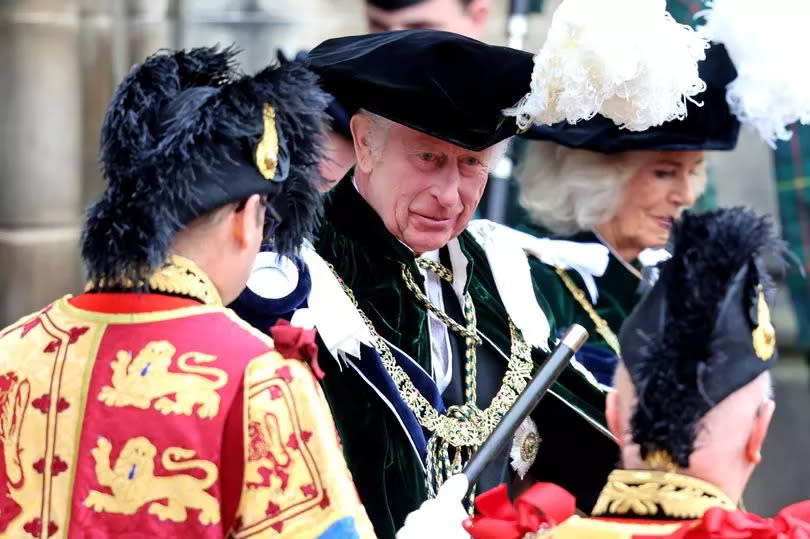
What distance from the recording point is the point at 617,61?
302 cm

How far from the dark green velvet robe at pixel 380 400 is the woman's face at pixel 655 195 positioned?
767mm

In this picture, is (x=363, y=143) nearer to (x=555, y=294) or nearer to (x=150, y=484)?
(x=555, y=294)

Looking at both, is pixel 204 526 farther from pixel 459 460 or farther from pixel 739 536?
pixel 459 460

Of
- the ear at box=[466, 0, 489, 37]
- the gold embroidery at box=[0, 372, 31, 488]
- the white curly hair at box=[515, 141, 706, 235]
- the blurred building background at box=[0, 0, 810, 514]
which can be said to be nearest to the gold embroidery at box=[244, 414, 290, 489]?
the gold embroidery at box=[0, 372, 31, 488]

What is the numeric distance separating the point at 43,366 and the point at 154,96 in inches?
18.4

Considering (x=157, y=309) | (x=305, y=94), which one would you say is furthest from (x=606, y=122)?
(x=157, y=309)

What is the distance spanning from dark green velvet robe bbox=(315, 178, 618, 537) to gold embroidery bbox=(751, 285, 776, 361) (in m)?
1.05

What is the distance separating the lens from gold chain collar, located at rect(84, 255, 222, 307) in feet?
8.30

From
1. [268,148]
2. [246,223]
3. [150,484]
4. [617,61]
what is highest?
[617,61]

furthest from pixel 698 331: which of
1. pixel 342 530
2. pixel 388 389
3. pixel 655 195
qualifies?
→ pixel 655 195

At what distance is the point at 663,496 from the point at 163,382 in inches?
30.4

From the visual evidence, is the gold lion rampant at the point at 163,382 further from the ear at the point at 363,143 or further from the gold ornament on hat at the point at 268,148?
the ear at the point at 363,143

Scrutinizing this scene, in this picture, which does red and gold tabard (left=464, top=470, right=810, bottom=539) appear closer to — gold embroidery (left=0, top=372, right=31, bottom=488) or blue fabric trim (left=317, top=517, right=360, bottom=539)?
blue fabric trim (left=317, top=517, right=360, bottom=539)

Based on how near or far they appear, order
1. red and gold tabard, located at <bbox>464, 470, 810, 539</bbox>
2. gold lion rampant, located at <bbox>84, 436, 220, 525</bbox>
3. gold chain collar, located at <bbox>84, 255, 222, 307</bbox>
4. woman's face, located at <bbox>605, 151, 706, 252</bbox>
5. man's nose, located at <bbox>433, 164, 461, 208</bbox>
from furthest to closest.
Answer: woman's face, located at <bbox>605, 151, 706, 252</bbox> < man's nose, located at <bbox>433, 164, 461, 208</bbox> < gold chain collar, located at <bbox>84, 255, 222, 307</bbox> < gold lion rampant, located at <bbox>84, 436, 220, 525</bbox> < red and gold tabard, located at <bbox>464, 470, 810, 539</bbox>
